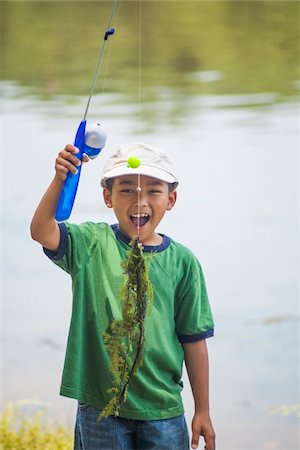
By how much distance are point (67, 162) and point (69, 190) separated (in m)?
0.05

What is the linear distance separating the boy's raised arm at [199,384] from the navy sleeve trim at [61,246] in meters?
0.29

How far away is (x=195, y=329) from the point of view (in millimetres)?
1656

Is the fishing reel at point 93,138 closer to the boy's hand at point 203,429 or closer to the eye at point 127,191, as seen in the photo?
the eye at point 127,191

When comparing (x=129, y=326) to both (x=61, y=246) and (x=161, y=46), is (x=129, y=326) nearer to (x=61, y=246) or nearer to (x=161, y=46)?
(x=61, y=246)

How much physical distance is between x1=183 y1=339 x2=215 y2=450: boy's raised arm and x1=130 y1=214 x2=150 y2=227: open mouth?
0.79 ft

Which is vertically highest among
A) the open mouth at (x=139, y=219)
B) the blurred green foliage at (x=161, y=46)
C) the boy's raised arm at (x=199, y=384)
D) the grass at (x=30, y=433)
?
the blurred green foliage at (x=161, y=46)

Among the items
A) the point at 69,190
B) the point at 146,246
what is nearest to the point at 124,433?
the point at 146,246

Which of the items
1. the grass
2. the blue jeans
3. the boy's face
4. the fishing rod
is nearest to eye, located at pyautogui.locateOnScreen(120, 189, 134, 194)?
the boy's face

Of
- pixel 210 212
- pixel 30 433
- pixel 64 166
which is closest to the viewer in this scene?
pixel 64 166

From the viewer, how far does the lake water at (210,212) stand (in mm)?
2580

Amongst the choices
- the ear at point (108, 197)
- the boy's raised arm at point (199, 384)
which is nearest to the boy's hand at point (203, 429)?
the boy's raised arm at point (199, 384)

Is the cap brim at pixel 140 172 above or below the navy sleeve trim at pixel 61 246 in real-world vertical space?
above

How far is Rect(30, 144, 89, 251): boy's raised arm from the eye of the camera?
152 cm

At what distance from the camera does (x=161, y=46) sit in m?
2.82
